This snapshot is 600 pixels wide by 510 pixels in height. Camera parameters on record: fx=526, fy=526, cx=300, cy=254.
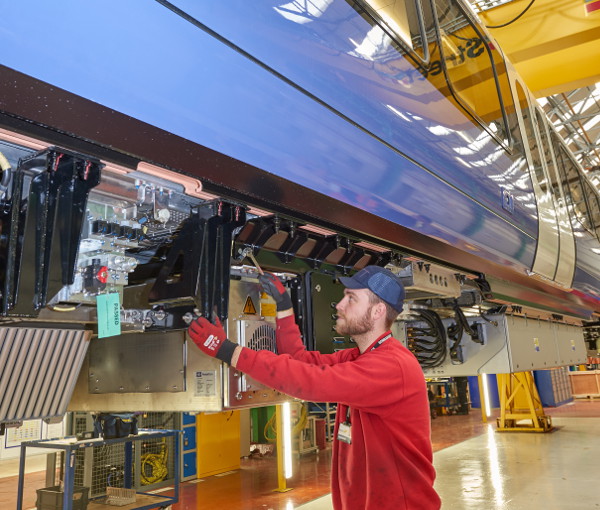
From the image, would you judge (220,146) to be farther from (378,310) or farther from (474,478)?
(474,478)

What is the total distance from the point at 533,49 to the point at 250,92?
418 centimetres

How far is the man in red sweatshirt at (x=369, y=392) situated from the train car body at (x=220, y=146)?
22cm

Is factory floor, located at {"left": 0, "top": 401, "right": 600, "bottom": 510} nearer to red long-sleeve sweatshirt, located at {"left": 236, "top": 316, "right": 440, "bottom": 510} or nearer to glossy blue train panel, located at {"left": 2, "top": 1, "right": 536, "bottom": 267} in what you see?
red long-sleeve sweatshirt, located at {"left": 236, "top": 316, "right": 440, "bottom": 510}

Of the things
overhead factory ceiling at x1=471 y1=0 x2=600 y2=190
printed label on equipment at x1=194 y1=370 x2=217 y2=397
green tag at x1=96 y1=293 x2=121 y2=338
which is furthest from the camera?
overhead factory ceiling at x1=471 y1=0 x2=600 y2=190

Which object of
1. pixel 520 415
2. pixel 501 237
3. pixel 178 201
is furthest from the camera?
pixel 520 415

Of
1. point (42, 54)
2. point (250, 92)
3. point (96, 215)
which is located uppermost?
point (250, 92)

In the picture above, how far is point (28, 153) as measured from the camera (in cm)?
108

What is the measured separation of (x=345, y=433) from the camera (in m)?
2.03

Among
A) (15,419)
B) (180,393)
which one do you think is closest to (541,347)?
(180,393)

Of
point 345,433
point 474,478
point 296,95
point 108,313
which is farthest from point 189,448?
point 296,95

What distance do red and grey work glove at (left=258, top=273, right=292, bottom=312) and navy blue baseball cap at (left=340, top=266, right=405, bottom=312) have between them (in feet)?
0.90

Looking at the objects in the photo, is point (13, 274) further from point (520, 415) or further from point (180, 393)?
point (520, 415)

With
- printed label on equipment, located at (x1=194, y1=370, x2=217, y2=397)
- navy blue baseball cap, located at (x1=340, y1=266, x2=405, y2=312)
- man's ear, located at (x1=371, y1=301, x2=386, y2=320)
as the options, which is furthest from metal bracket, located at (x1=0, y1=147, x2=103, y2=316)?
man's ear, located at (x1=371, y1=301, x2=386, y2=320)

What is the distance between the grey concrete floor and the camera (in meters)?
5.91
